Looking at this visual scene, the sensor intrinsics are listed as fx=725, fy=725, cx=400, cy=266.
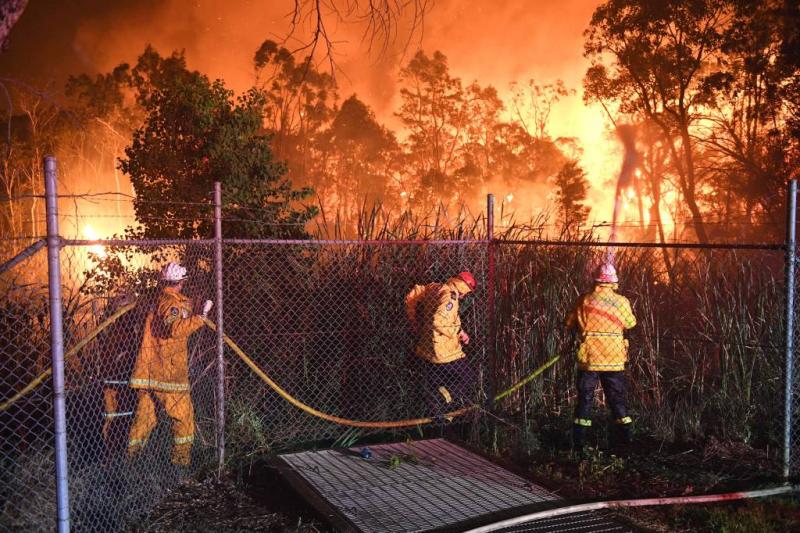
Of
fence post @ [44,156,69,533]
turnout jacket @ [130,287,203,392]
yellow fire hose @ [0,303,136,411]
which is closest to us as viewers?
fence post @ [44,156,69,533]

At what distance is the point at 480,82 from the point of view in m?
54.8

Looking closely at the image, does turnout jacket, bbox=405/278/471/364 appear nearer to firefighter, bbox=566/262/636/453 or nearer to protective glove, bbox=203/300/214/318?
firefighter, bbox=566/262/636/453

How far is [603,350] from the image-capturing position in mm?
6594

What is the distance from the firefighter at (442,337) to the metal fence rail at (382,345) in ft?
0.13

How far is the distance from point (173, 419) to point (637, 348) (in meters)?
4.90

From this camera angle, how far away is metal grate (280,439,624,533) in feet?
16.3

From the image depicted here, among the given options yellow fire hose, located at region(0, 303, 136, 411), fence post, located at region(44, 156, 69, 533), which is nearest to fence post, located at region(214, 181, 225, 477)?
yellow fire hose, located at region(0, 303, 136, 411)

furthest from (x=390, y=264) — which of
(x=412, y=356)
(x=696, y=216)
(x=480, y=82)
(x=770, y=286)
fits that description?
(x=480, y=82)

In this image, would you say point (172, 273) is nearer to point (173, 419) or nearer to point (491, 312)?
point (173, 419)

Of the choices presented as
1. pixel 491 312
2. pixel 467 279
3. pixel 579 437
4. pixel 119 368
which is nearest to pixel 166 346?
pixel 119 368

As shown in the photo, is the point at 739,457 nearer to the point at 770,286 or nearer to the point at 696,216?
the point at 770,286

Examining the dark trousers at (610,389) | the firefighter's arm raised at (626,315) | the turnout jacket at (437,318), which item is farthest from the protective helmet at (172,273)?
the firefighter's arm raised at (626,315)

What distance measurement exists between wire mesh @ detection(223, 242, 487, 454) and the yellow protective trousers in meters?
1.18

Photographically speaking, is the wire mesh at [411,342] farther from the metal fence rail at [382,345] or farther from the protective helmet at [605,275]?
the protective helmet at [605,275]
